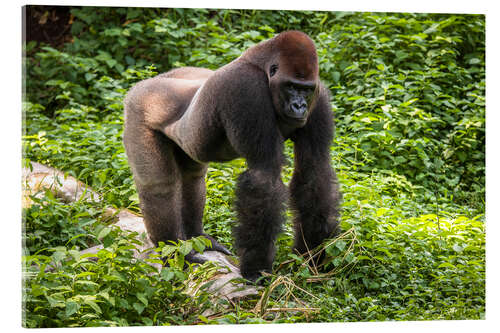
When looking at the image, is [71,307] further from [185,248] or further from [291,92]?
[291,92]

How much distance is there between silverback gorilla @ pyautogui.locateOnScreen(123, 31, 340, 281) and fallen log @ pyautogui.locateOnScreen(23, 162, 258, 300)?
11 cm

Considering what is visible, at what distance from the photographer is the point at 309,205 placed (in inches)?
133

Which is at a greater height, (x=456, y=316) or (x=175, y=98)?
(x=175, y=98)

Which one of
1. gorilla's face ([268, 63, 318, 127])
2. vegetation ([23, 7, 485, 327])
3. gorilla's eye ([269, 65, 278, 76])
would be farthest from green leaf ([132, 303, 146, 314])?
gorilla's eye ([269, 65, 278, 76])

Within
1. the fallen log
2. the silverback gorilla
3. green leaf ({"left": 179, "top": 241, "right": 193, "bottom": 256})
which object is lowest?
the fallen log

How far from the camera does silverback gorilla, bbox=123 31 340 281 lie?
3021 mm

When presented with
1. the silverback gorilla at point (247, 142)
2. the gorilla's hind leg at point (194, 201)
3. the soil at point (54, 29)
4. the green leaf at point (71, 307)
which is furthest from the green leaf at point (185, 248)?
the soil at point (54, 29)

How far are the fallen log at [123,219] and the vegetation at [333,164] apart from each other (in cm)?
7

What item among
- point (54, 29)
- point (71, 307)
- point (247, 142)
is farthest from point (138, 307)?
point (54, 29)

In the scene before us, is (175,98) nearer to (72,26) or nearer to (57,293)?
(57,293)

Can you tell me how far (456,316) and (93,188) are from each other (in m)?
2.57

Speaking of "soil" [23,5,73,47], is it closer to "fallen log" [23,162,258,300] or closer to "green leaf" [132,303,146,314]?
"fallen log" [23,162,258,300]
